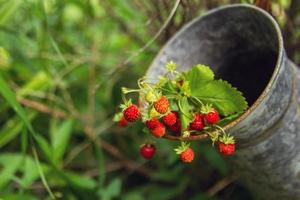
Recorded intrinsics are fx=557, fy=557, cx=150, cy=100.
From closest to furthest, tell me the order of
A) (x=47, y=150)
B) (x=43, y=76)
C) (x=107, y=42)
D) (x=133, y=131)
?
(x=47, y=150)
(x=43, y=76)
(x=133, y=131)
(x=107, y=42)

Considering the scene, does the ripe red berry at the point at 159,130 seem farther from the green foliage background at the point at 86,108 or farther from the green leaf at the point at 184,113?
the green foliage background at the point at 86,108

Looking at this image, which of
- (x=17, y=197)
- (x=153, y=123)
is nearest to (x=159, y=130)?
(x=153, y=123)

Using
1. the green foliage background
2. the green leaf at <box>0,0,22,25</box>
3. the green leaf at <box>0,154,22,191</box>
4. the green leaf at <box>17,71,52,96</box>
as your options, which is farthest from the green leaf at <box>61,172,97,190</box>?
the green leaf at <box>0,0,22,25</box>

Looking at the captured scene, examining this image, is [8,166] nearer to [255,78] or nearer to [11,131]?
[11,131]

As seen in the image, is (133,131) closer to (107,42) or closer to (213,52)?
(107,42)

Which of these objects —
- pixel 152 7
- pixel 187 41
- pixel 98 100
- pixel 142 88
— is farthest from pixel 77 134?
pixel 142 88

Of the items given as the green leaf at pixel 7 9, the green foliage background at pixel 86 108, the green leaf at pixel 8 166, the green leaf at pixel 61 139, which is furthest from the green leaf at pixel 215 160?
the green leaf at pixel 7 9
